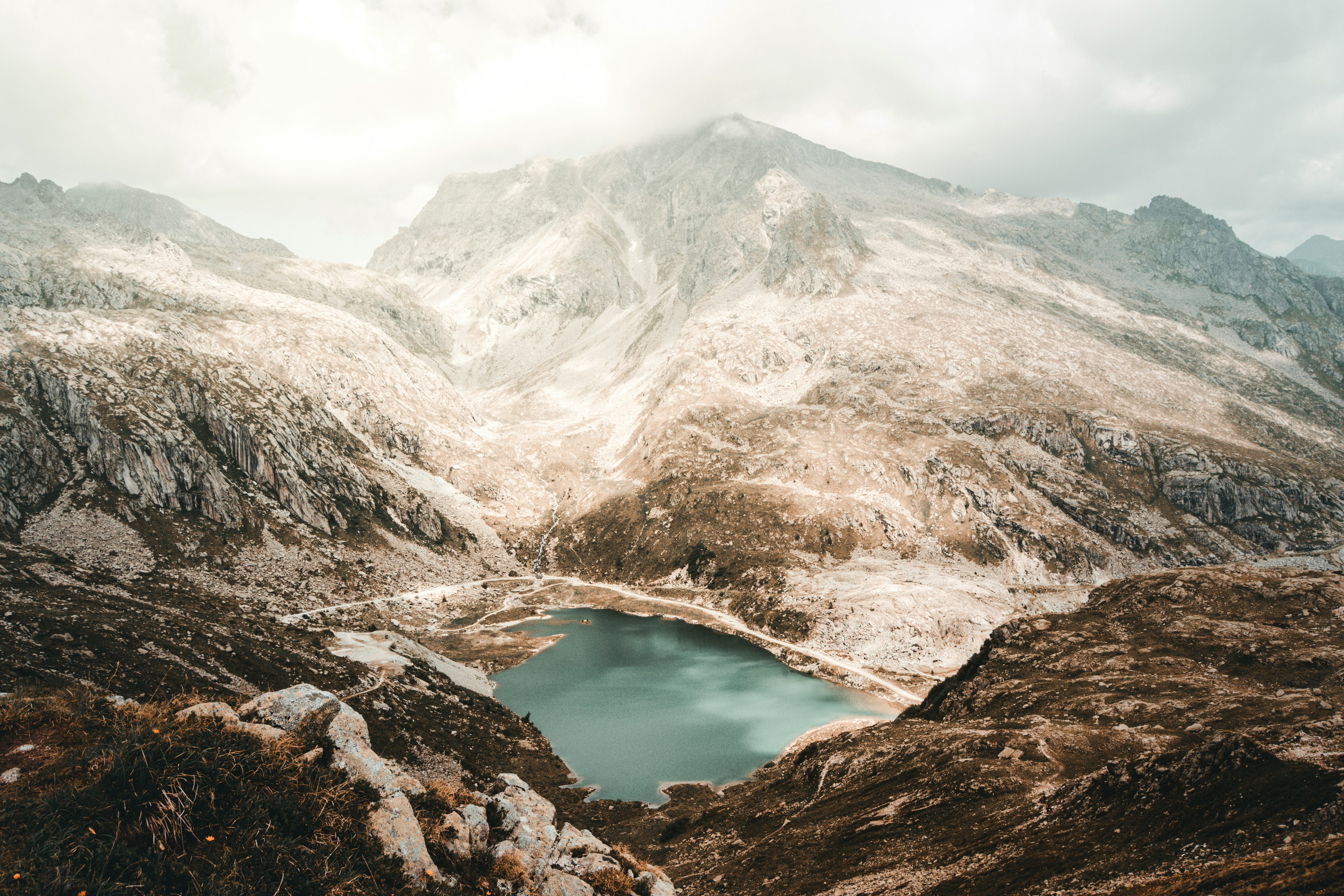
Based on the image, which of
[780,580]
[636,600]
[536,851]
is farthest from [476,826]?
[636,600]

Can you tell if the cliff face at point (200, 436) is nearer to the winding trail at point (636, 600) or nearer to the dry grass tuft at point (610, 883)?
the winding trail at point (636, 600)

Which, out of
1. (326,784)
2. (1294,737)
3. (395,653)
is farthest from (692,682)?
(326,784)

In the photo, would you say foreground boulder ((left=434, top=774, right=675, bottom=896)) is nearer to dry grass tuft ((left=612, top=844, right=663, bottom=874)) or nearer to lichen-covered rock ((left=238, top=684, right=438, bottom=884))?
dry grass tuft ((left=612, top=844, right=663, bottom=874))

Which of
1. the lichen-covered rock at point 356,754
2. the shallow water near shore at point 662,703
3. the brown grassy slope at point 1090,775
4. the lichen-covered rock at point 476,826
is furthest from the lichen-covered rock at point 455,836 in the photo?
the shallow water near shore at point 662,703

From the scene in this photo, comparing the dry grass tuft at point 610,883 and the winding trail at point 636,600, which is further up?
the dry grass tuft at point 610,883

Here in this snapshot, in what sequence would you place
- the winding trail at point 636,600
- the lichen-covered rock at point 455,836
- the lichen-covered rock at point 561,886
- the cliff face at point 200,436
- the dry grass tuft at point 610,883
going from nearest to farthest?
the lichen-covered rock at point 455,836 < the lichen-covered rock at point 561,886 < the dry grass tuft at point 610,883 < the winding trail at point 636,600 < the cliff face at point 200,436

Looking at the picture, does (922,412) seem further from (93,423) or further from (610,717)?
(93,423)

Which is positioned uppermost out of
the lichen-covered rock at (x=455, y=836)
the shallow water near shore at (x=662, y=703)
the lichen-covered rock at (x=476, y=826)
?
the lichen-covered rock at (x=455, y=836)
